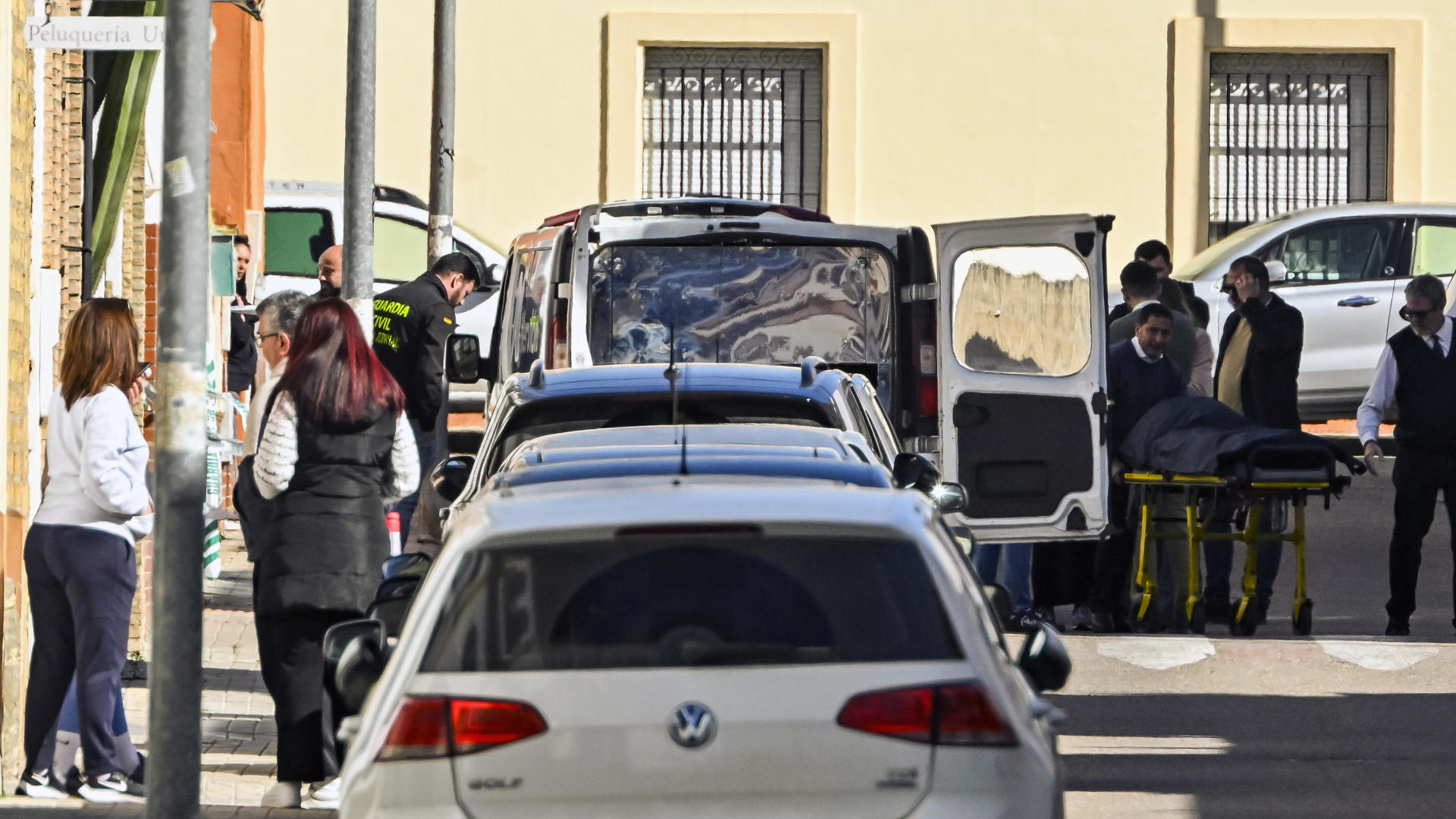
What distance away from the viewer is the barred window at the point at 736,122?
2195 centimetres

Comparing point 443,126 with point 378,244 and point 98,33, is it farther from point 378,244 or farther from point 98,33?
point 98,33

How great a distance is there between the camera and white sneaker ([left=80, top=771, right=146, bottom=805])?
766 cm

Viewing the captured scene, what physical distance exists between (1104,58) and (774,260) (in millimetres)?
10865

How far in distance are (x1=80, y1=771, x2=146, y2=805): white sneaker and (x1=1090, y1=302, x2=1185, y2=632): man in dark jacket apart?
5770 millimetres

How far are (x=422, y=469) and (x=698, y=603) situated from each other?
6910 millimetres

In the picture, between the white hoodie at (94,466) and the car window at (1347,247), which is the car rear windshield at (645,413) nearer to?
the white hoodie at (94,466)

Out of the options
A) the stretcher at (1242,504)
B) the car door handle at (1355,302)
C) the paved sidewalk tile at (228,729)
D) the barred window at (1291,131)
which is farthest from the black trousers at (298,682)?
the barred window at (1291,131)

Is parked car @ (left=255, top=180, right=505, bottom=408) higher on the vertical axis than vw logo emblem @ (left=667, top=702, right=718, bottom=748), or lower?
higher

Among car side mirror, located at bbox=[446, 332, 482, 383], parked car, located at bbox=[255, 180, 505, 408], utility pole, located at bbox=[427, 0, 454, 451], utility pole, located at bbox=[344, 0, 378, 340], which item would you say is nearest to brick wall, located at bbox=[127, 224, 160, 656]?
utility pole, located at bbox=[344, 0, 378, 340]

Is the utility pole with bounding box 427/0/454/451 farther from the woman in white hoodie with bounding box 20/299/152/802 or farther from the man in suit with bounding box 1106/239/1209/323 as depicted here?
the woman in white hoodie with bounding box 20/299/152/802

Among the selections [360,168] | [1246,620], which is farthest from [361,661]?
[1246,620]

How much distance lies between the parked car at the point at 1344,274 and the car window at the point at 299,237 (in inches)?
261

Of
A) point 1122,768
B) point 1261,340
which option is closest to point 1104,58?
point 1261,340

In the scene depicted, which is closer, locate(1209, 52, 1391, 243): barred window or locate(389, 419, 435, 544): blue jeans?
locate(389, 419, 435, 544): blue jeans
